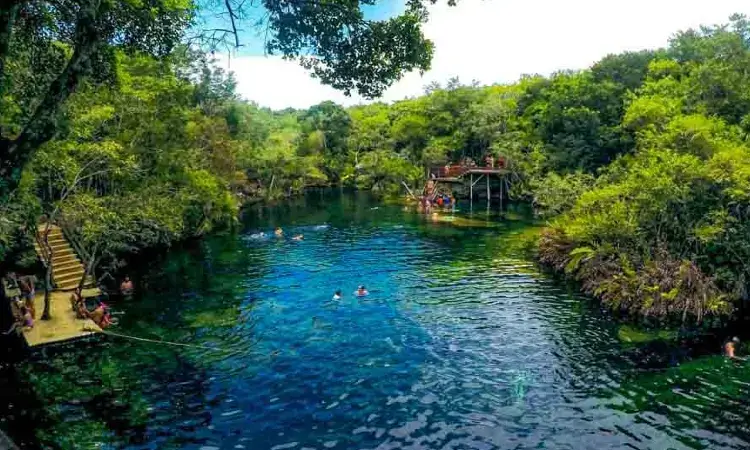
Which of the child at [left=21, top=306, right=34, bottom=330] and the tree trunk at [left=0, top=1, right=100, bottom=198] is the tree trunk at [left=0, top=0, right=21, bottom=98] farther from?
the child at [left=21, top=306, right=34, bottom=330]

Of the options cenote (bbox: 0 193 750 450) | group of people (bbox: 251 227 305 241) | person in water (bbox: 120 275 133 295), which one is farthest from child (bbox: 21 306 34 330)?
group of people (bbox: 251 227 305 241)

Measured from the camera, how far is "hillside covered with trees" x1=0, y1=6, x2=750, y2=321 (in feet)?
77.9

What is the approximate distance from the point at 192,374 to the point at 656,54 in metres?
60.8

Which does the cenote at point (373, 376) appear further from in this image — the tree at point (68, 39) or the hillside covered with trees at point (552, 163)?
the tree at point (68, 39)

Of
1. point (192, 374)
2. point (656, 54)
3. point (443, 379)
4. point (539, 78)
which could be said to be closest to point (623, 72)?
point (656, 54)

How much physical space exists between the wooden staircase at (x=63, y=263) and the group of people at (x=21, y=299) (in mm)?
1819

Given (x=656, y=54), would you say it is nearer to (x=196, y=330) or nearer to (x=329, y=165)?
(x=329, y=165)

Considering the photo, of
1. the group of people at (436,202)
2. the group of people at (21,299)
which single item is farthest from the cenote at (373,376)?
the group of people at (436,202)

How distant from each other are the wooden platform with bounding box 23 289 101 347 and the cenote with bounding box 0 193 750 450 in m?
0.82

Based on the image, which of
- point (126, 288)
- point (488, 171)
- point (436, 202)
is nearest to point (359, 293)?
point (126, 288)

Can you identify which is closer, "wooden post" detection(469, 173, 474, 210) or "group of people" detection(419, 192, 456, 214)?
"group of people" detection(419, 192, 456, 214)

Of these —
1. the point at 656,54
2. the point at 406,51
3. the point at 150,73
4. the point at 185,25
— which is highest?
the point at 656,54

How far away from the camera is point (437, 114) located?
83.9 m

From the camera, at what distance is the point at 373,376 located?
1833 centimetres
